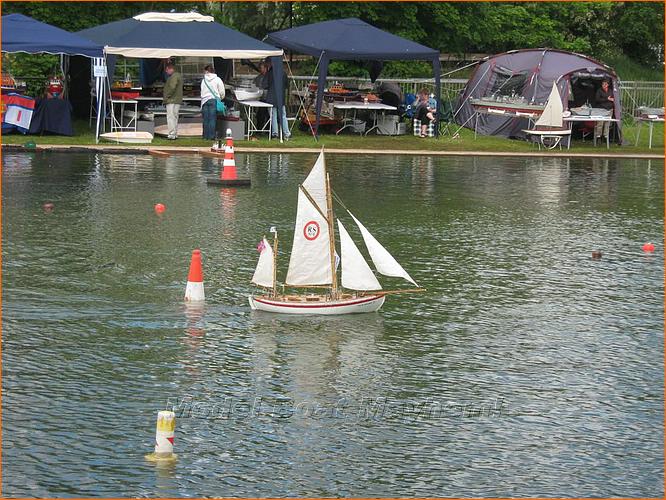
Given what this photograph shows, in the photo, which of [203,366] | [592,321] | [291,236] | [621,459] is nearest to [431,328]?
[592,321]

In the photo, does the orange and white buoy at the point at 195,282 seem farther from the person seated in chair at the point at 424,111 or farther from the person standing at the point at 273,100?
the person seated in chair at the point at 424,111

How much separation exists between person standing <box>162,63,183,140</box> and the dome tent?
11.1 meters

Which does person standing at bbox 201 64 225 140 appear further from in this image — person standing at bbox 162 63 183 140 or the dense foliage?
the dense foliage

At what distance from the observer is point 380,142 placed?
39.8 metres

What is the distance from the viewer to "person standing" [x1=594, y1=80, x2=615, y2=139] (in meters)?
41.9

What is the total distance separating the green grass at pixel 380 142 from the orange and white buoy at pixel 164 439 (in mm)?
24639

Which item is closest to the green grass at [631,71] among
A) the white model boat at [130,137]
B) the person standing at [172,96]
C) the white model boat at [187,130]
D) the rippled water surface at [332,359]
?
the white model boat at [187,130]

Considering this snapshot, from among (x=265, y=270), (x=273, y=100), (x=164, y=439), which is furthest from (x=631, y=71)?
(x=164, y=439)

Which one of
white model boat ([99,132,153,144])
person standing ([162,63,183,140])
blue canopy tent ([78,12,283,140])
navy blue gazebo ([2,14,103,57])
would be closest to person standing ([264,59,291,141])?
blue canopy tent ([78,12,283,140])

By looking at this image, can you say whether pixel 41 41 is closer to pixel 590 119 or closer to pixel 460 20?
pixel 590 119

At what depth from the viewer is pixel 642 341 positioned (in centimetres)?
1723

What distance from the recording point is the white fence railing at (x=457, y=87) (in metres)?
45.6

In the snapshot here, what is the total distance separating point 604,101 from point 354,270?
26234mm

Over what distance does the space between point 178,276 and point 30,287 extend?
2280 millimetres
